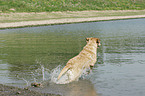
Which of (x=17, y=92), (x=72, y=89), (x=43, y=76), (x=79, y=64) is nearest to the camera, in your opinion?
(x=17, y=92)

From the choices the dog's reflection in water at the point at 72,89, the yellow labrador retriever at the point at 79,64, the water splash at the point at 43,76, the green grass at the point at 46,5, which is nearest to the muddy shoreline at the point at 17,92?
the dog's reflection in water at the point at 72,89

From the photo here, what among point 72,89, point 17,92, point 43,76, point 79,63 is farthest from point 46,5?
point 17,92

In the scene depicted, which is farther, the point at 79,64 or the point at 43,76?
the point at 43,76

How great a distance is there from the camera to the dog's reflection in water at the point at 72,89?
1048 centimetres

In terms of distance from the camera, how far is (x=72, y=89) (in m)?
10.9

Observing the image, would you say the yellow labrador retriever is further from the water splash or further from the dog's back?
the water splash

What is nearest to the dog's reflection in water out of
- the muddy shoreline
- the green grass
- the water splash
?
the water splash

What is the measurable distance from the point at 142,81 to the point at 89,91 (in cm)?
264

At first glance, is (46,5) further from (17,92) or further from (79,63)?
(17,92)

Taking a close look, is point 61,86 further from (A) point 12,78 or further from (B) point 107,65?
(B) point 107,65

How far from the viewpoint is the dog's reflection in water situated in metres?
10.5

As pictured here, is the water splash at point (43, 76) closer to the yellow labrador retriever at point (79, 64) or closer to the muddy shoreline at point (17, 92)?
the yellow labrador retriever at point (79, 64)

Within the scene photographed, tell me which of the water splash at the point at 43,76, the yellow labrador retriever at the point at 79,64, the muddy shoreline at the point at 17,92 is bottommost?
the water splash at the point at 43,76

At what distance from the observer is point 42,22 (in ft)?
186
